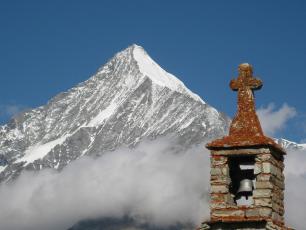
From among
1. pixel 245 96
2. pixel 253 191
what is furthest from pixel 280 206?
pixel 245 96

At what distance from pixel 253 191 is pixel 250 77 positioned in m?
3.20

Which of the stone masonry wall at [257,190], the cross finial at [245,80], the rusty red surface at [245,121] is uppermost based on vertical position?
the cross finial at [245,80]

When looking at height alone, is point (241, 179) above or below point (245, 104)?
below

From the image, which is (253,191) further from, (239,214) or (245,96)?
(245,96)

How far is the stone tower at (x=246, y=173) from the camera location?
26.9 metres

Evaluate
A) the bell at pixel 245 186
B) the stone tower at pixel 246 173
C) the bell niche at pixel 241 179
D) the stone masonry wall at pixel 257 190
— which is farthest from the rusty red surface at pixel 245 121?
the bell at pixel 245 186

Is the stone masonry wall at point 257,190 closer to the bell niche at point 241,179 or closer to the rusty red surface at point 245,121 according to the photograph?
the rusty red surface at point 245,121

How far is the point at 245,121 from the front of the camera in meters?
28.4

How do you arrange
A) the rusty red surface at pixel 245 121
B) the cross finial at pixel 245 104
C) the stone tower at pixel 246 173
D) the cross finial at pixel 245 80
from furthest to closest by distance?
the cross finial at pixel 245 80 → the cross finial at pixel 245 104 → the rusty red surface at pixel 245 121 → the stone tower at pixel 246 173

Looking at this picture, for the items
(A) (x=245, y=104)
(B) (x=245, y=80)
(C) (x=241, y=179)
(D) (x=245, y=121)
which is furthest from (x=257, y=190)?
(B) (x=245, y=80)

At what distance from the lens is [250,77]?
29.0 metres

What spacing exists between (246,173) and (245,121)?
1.34 metres

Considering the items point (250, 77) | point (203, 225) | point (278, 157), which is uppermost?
point (250, 77)

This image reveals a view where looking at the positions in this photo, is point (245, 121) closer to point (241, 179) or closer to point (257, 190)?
point (241, 179)
